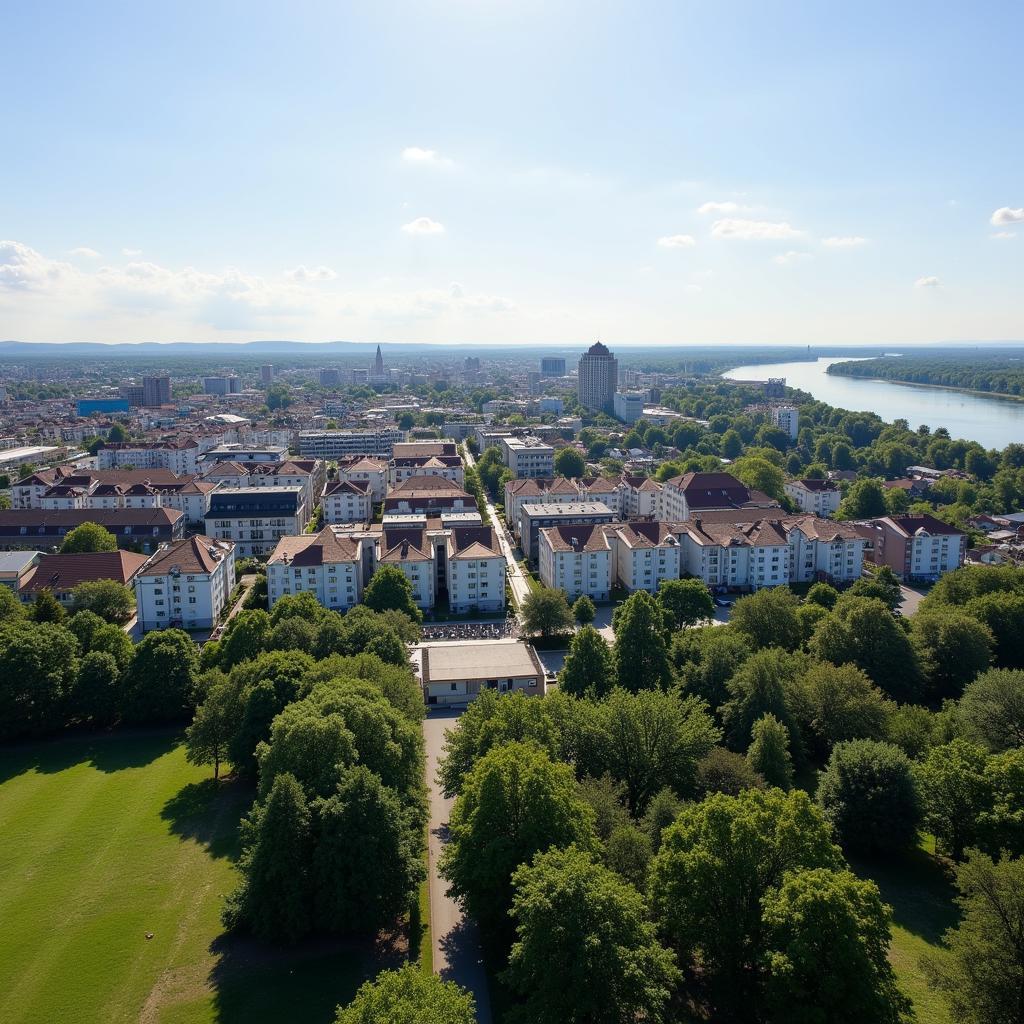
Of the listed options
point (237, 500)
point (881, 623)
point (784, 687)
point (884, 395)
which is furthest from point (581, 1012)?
point (884, 395)

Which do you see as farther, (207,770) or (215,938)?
(207,770)

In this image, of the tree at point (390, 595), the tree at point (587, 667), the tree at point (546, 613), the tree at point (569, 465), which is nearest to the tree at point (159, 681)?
the tree at point (390, 595)

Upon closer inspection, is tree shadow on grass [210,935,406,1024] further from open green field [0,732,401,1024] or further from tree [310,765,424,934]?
tree [310,765,424,934]

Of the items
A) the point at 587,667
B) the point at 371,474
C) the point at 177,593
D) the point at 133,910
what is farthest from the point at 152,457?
the point at 133,910

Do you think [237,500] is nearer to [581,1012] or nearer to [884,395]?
[581,1012]

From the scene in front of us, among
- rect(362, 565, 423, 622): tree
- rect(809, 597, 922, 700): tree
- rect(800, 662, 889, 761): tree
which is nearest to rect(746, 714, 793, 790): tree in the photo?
rect(800, 662, 889, 761): tree
